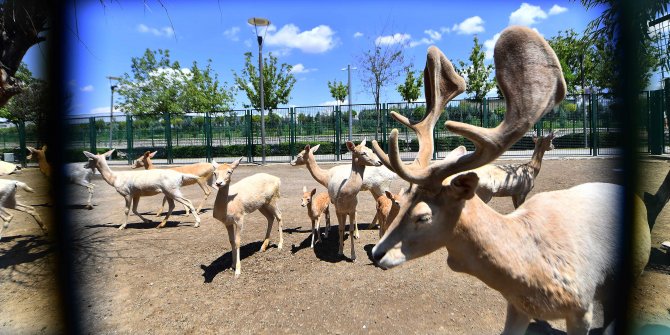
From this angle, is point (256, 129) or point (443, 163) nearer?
point (443, 163)

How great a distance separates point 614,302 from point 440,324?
1396 millimetres

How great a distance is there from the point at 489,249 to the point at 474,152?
520mm

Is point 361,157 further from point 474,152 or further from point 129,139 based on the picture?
point 129,139

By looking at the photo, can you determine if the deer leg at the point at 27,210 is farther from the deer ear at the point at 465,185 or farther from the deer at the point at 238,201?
the deer ear at the point at 465,185

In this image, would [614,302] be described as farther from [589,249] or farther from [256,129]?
[256,129]

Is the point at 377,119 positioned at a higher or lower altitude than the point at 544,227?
higher

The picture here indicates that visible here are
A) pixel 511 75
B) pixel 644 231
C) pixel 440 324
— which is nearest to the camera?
pixel 511 75

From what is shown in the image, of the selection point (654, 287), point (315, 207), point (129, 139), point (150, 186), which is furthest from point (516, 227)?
point (129, 139)

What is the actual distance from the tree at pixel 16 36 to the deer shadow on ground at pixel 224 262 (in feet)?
9.68

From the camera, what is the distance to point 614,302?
2416mm

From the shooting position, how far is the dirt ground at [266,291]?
11.3 ft

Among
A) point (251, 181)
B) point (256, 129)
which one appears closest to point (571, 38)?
point (256, 129)

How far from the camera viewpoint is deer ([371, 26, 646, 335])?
185 cm

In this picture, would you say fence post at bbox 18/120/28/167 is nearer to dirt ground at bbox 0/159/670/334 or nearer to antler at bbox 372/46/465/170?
dirt ground at bbox 0/159/670/334
